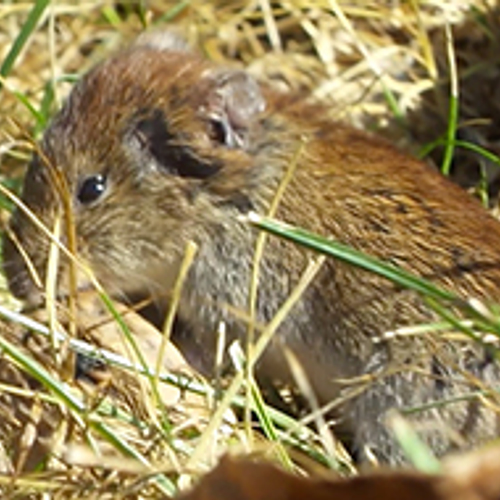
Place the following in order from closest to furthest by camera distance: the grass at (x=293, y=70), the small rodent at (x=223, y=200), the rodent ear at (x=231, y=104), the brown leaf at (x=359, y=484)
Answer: the brown leaf at (x=359, y=484) → the grass at (x=293, y=70) → the small rodent at (x=223, y=200) → the rodent ear at (x=231, y=104)

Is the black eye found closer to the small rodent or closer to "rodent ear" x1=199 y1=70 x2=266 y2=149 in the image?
the small rodent

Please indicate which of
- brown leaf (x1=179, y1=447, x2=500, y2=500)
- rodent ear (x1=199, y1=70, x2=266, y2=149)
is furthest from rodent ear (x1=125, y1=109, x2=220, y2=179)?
brown leaf (x1=179, y1=447, x2=500, y2=500)

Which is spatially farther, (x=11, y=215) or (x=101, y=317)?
(x=11, y=215)

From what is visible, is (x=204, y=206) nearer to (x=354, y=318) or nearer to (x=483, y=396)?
(x=354, y=318)

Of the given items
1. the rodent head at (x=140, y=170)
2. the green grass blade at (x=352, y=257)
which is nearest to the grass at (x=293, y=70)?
the rodent head at (x=140, y=170)

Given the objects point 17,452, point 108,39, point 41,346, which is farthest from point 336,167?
point 108,39

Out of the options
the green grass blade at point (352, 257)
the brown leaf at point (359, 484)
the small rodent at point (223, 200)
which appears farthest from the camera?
the small rodent at point (223, 200)

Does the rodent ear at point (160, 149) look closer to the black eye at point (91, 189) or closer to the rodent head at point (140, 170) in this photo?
the rodent head at point (140, 170)
